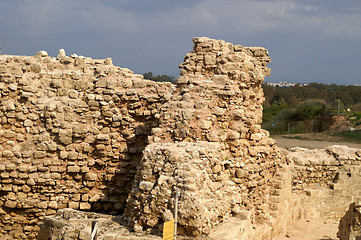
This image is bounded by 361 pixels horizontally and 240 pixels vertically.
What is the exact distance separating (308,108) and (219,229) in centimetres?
2884

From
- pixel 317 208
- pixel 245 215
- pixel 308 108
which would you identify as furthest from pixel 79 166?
pixel 308 108

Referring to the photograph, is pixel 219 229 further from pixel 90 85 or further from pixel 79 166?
pixel 90 85

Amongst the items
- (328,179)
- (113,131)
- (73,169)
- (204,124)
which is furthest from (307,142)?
(73,169)

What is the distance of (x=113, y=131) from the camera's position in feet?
29.9

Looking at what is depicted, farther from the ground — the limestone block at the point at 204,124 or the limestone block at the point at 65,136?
the limestone block at the point at 204,124

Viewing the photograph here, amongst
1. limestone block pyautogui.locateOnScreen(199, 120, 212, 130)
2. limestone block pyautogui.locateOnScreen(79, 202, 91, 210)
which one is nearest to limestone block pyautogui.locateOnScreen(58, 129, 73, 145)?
limestone block pyautogui.locateOnScreen(79, 202, 91, 210)

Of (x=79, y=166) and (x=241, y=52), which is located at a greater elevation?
(x=241, y=52)

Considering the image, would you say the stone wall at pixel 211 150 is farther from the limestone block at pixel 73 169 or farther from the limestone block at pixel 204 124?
the limestone block at pixel 73 169

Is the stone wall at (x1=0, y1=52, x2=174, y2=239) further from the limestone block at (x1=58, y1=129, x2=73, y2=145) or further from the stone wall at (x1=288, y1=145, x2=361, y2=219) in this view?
the stone wall at (x1=288, y1=145, x2=361, y2=219)

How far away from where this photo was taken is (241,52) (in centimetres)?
927

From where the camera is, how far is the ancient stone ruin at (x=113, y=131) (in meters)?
8.38

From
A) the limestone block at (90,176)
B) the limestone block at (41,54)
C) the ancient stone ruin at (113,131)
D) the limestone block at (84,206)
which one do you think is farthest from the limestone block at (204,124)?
the limestone block at (41,54)

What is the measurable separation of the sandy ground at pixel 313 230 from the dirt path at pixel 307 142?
1164 centimetres

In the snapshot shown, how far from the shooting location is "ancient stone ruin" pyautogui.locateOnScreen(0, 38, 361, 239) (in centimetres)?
838
